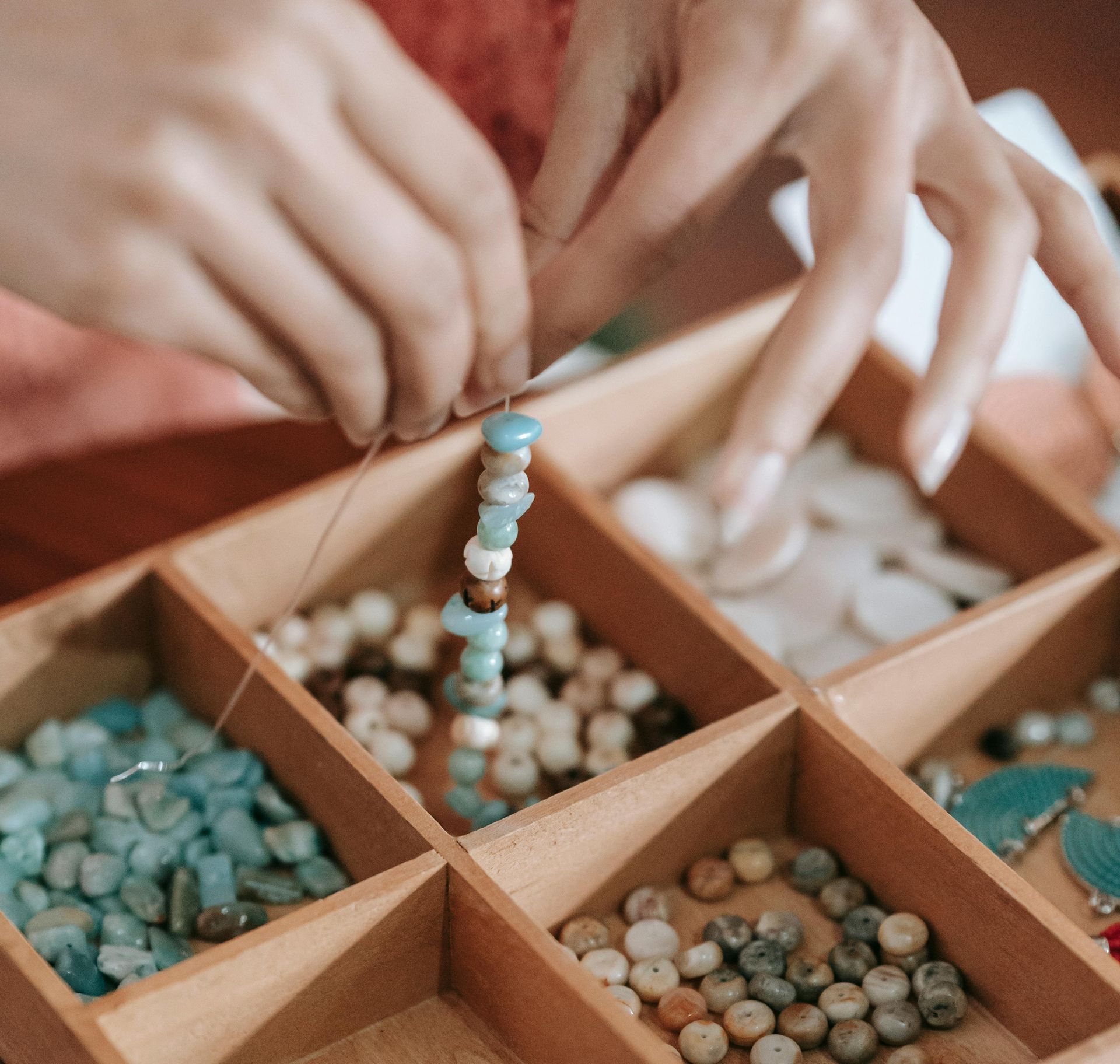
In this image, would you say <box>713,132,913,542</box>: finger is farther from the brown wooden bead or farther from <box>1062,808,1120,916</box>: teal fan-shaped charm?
<box>1062,808,1120,916</box>: teal fan-shaped charm

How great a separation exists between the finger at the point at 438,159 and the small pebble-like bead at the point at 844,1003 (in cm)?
43

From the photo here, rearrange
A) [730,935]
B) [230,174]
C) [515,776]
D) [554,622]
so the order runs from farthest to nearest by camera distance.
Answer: [554,622]
[515,776]
[730,935]
[230,174]

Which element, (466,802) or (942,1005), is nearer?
(942,1005)

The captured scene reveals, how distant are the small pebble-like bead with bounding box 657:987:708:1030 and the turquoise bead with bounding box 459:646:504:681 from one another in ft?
0.70

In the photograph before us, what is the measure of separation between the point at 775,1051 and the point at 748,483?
13.8 inches

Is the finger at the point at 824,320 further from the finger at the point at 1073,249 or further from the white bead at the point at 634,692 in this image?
the white bead at the point at 634,692

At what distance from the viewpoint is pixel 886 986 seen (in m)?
0.76

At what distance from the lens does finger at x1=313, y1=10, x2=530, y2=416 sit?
1.58 feet

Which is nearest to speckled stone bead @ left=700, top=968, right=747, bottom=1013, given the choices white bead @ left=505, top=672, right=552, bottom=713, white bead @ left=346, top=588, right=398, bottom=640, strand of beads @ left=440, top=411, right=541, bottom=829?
strand of beads @ left=440, top=411, right=541, bottom=829

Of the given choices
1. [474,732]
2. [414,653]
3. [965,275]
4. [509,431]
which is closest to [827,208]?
[965,275]

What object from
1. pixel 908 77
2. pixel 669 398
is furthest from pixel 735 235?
pixel 908 77

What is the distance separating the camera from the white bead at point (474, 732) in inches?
33.5

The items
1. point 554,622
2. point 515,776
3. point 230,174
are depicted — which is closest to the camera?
point 230,174

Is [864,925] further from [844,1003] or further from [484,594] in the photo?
[484,594]
